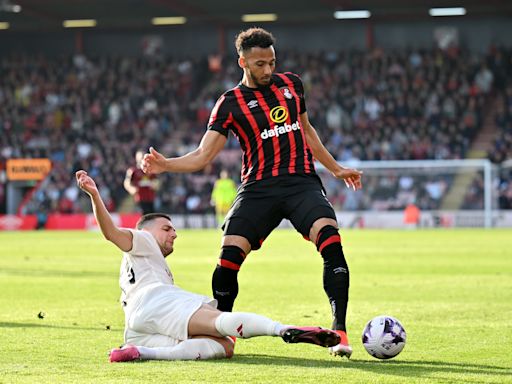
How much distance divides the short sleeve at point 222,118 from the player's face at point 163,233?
78cm

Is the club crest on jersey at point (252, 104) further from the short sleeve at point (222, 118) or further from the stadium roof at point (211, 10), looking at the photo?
the stadium roof at point (211, 10)

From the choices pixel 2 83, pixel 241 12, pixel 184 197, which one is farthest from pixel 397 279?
pixel 2 83

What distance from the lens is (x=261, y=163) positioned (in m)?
7.52

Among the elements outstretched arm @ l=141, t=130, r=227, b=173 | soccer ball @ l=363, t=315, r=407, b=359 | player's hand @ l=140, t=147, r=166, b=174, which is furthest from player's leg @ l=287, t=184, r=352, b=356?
player's hand @ l=140, t=147, r=166, b=174

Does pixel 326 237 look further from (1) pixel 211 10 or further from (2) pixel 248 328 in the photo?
(1) pixel 211 10

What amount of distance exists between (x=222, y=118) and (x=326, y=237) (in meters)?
1.15

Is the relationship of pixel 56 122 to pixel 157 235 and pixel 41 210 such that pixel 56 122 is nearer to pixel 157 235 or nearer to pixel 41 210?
pixel 41 210

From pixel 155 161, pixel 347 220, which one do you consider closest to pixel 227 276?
pixel 155 161

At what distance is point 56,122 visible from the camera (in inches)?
1783

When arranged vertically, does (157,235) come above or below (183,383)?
above

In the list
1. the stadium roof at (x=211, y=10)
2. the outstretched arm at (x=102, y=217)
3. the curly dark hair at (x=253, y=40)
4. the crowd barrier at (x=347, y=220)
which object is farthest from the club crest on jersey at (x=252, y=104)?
the stadium roof at (x=211, y=10)

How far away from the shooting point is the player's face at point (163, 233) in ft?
23.7

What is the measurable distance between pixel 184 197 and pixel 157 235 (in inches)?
1248

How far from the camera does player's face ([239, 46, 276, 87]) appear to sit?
7.36 metres
